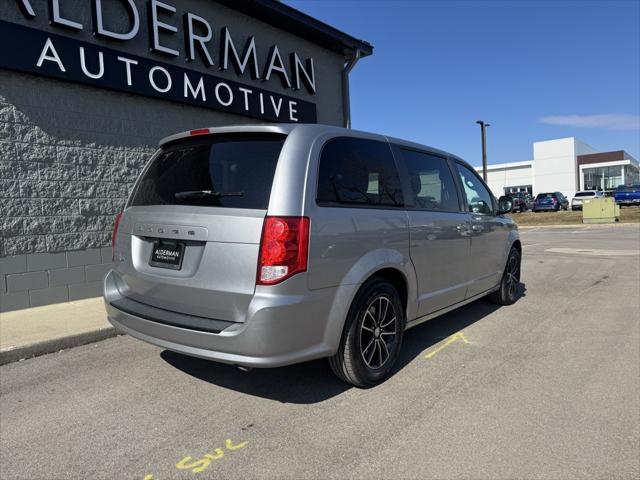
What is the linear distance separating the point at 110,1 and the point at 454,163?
17.4 feet

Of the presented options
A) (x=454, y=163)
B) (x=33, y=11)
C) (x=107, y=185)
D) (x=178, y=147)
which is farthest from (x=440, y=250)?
(x=33, y=11)

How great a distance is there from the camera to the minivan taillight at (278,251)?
2836mm

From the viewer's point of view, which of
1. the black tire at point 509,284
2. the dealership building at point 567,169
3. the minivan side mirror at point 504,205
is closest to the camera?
the minivan side mirror at point 504,205

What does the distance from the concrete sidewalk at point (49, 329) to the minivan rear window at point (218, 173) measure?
1.90m

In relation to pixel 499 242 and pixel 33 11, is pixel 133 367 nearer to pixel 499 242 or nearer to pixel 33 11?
pixel 499 242

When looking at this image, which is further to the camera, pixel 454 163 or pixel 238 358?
pixel 454 163

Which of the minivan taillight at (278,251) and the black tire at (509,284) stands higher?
the minivan taillight at (278,251)

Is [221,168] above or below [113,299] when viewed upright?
above

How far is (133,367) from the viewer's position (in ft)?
13.4

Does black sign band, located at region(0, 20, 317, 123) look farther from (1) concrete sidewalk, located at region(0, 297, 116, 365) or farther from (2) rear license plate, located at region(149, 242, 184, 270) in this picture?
(2) rear license plate, located at region(149, 242, 184, 270)

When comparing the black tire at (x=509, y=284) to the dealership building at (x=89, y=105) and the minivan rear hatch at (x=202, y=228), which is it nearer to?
the minivan rear hatch at (x=202, y=228)

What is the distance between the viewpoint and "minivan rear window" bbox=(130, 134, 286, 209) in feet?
10.00

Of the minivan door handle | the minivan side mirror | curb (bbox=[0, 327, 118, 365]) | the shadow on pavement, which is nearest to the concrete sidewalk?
curb (bbox=[0, 327, 118, 365])

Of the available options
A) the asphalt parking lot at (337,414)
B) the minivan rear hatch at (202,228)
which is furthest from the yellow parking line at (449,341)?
the minivan rear hatch at (202,228)
